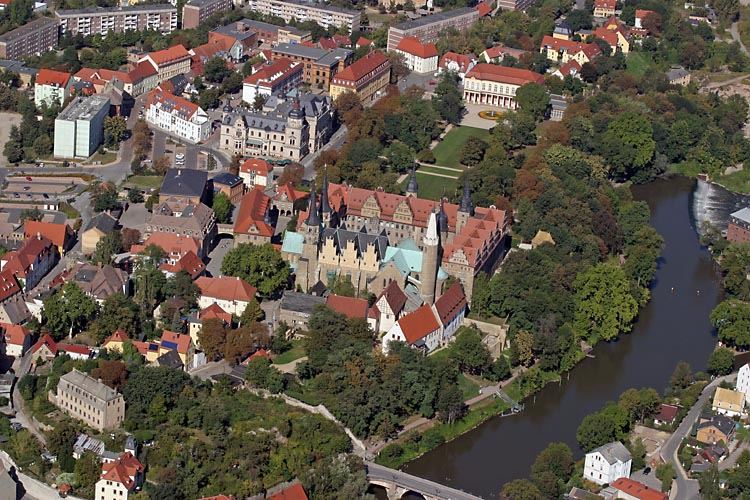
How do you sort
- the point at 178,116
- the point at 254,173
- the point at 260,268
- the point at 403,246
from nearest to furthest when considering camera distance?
the point at 260,268
the point at 403,246
the point at 254,173
the point at 178,116

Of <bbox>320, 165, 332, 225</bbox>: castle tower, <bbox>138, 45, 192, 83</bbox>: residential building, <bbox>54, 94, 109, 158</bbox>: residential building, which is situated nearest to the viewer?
<bbox>320, 165, 332, 225</bbox>: castle tower

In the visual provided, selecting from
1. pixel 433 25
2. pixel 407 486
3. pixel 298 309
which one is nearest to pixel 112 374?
pixel 298 309

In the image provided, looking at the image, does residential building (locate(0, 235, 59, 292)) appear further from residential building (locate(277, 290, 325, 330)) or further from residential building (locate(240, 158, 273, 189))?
residential building (locate(240, 158, 273, 189))

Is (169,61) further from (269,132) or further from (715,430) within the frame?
(715,430)

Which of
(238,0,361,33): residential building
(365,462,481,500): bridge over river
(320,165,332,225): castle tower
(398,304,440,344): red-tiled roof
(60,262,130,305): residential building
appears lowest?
(238,0,361,33): residential building

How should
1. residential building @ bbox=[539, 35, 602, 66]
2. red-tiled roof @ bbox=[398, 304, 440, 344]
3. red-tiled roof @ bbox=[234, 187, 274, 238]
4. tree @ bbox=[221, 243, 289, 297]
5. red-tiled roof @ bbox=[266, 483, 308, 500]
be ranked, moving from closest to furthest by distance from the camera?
1. red-tiled roof @ bbox=[266, 483, 308, 500]
2. red-tiled roof @ bbox=[398, 304, 440, 344]
3. tree @ bbox=[221, 243, 289, 297]
4. red-tiled roof @ bbox=[234, 187, 274, 238]
5. residential building @ bbox=[539, 35, 602, 66]

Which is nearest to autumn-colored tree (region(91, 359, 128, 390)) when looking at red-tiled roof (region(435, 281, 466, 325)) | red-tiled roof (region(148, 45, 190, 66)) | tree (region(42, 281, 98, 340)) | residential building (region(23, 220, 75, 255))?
tree (region(42, 281, 98, 340))

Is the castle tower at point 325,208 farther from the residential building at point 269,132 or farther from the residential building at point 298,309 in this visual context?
the residential building at point 269,132
